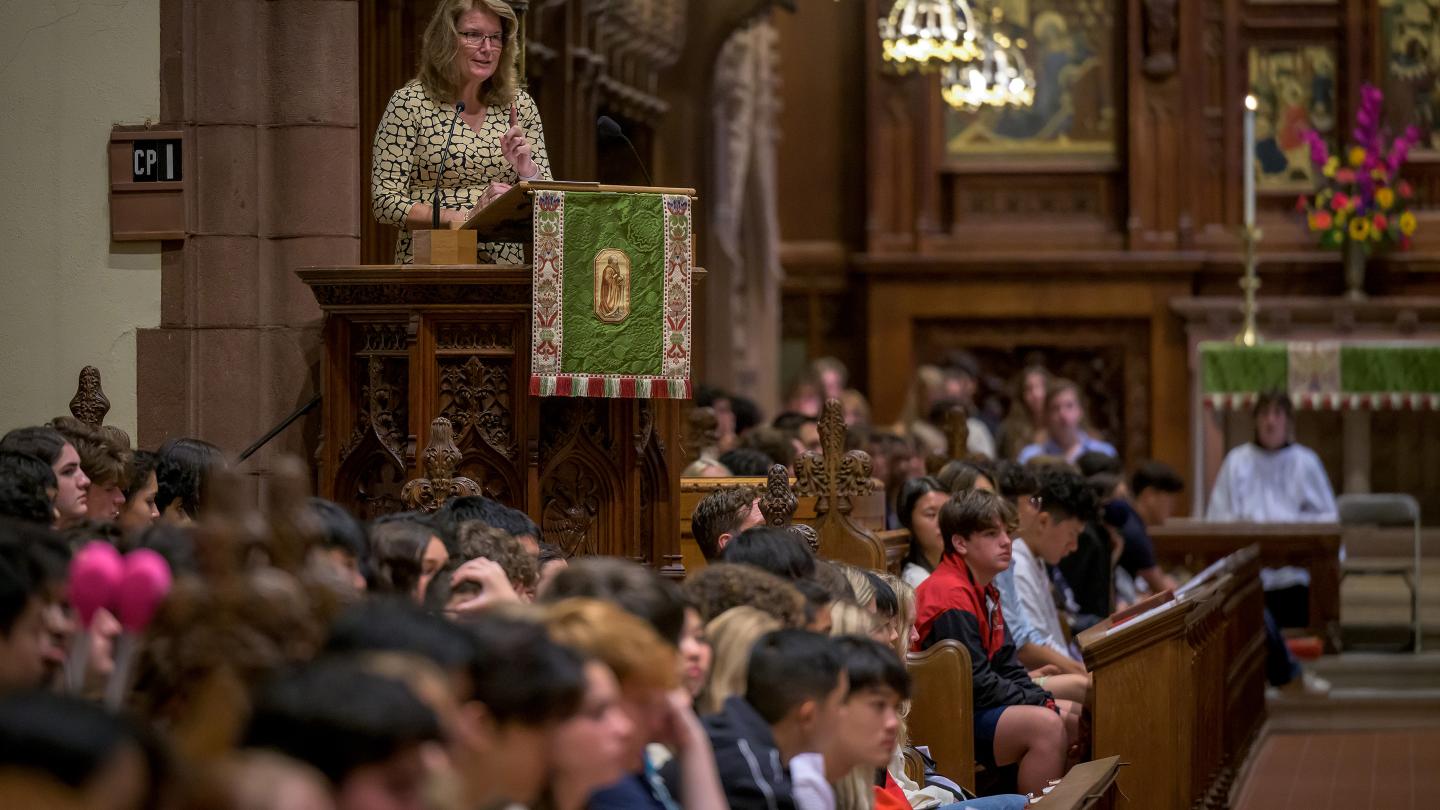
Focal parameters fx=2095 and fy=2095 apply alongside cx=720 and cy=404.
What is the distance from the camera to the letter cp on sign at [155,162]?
22.5 ft

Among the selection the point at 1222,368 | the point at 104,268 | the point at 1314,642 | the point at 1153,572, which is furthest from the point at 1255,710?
the point at 104,268

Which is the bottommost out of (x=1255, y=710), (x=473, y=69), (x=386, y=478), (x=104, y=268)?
(x=1255, y=710)

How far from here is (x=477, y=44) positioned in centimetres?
600

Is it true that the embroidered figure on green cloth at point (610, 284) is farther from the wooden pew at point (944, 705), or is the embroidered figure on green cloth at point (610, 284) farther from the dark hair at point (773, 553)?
the wooden pew at point (944, 705)

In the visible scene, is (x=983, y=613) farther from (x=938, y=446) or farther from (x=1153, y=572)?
(x=938, y=446)

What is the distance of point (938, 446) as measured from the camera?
1189 cm

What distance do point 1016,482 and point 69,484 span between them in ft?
13.6

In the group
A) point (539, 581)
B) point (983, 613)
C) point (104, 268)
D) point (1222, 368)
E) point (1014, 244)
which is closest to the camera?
point (539, 581)

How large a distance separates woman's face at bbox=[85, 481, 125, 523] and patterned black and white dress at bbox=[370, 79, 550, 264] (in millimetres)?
1247

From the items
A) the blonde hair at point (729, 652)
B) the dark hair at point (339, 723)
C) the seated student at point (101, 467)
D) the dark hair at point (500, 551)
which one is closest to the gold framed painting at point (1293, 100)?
the seated student at point (101, 467)

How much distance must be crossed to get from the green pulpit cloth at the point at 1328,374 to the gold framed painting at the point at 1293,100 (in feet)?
7.96

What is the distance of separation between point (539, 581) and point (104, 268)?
3.03m

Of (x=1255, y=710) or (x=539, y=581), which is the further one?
(x=1255, y=710)

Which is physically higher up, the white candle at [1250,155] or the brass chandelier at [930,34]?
the brass chandelier at [930,34]
